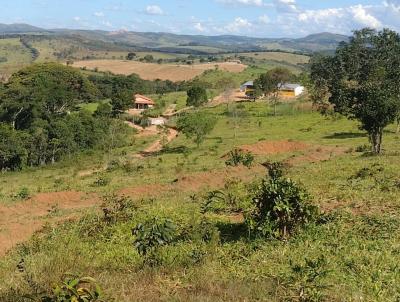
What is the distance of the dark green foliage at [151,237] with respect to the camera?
840 cm

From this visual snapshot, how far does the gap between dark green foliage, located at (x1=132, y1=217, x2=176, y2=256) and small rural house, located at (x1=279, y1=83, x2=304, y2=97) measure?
8815 centimetres

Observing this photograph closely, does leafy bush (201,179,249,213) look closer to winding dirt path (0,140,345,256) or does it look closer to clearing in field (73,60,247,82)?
winding dirt path (0,140,345,256)

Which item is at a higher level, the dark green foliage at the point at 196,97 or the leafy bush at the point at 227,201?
the leafy bush at the point at 227,201

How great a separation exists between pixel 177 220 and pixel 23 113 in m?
53.7

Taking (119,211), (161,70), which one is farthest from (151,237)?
(161,70)

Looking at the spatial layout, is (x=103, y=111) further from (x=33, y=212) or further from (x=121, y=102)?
(x=33, y=212)

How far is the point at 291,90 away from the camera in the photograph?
96.4 meters

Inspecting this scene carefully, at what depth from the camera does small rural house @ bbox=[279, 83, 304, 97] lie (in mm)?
95562

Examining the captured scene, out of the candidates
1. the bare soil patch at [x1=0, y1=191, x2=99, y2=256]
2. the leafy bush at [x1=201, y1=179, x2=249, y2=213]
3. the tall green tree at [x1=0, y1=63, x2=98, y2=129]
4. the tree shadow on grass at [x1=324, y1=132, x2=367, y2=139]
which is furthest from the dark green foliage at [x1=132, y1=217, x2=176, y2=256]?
the tall green tree at [x1=0, y1=63, x2=98, y2=129]

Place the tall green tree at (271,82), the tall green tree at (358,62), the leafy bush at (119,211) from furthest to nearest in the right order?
the tall green tree at (271,82)
the tall green tree at (358,62)
the leafy bush at (119,211)

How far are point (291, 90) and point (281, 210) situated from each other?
89728 mm

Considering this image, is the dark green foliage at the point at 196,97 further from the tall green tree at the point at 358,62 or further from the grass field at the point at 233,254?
the grass field at the point at 233,254

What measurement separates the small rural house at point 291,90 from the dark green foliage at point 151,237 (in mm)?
88150

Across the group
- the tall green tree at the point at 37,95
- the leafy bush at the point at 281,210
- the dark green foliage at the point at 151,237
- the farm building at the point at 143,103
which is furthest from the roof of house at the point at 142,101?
the dark green foliage at the point at 151,237
